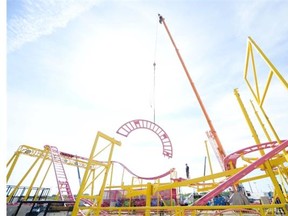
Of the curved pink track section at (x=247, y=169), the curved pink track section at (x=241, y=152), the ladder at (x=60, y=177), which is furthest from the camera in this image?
the ladder at (x=60, y=177)

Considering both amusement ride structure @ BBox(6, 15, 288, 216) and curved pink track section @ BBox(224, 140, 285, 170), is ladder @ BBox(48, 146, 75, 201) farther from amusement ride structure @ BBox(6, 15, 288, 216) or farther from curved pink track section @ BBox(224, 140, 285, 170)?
curved pink track section @ BBox(224, 140, 285, 170)

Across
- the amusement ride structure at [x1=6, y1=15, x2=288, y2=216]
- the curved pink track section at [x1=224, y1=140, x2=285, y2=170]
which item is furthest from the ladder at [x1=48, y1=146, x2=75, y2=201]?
the curved pink track section at [x1=224, y1=140, x2=285, y2=170]

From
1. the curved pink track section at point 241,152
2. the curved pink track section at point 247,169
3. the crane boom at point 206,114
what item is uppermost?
the crane boom at point 206,114

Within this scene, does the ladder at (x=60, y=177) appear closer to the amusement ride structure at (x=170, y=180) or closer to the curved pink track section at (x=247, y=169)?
the amusement ride structure at (x=170, y=180)

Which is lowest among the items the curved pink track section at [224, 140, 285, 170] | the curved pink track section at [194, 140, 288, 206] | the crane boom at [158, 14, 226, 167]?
the curved pink track section at [194, 140, 288, 206]

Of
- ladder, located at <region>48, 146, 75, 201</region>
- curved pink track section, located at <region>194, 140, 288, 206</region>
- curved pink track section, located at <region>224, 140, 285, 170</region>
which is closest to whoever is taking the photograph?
curved pink track section, located at <region>194, 140, 288, 206</region>

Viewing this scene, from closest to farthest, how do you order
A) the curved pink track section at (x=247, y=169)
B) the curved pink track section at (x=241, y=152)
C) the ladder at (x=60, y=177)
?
the curved pink track section at (x=247, y=169)
the curved pink track section at (x=241, y=152)
the ladder at (x=60, y=177)

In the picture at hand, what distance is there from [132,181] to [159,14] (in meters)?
20.2

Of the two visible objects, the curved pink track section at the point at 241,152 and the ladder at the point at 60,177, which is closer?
the curved pink track section at the point at 241,152

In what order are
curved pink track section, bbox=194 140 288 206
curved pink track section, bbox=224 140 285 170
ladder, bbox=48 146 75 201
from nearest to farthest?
curved pink track section, bbox=194 140 288 206 < curved pink track section, bbox=224 140 285 170 < ladder, bbox=48 146 75 201

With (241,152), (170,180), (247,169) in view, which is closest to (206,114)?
(170,180)

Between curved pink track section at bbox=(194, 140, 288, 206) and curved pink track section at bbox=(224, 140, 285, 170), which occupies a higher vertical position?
curved pink track section at bbox=(224, 140, 285, 170)

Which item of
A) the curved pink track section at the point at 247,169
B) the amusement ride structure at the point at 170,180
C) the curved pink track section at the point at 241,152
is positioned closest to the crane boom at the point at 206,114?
the amusement ride structure at the point at 170,180

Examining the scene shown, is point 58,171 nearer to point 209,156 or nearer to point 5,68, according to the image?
point 209,156
